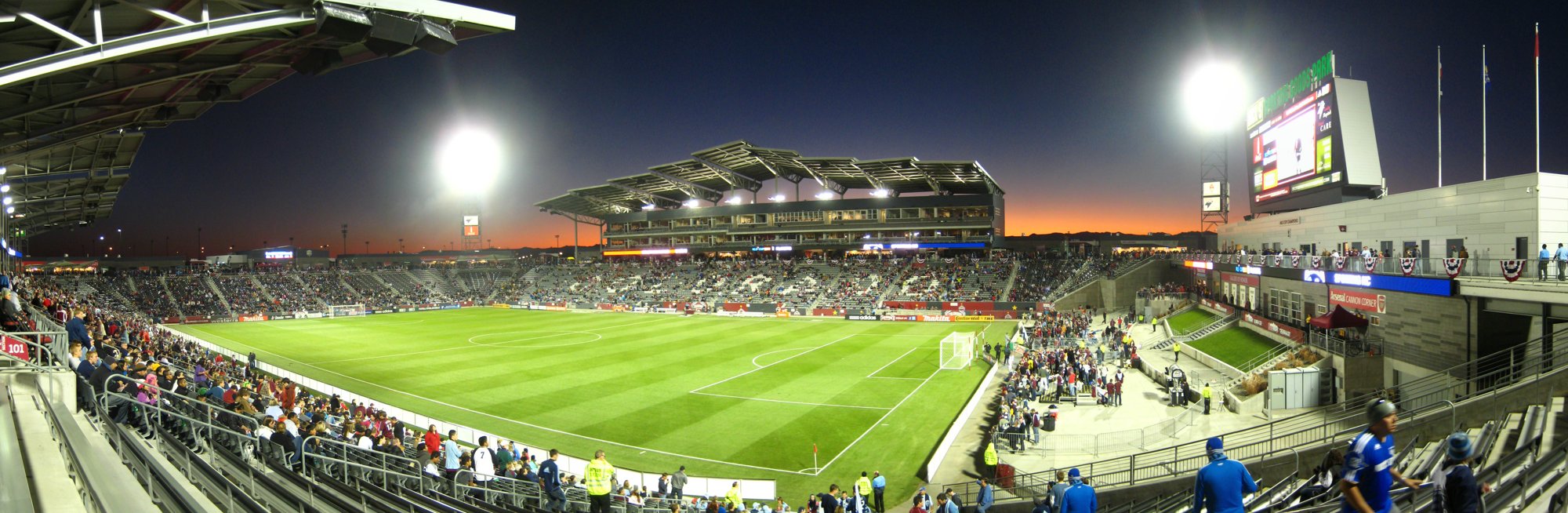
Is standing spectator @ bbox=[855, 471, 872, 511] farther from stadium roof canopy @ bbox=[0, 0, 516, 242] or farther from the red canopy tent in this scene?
the red canopy tent

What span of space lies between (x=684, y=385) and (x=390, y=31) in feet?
71.8

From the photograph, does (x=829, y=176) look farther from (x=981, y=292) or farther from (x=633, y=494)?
(x=633, y=494)

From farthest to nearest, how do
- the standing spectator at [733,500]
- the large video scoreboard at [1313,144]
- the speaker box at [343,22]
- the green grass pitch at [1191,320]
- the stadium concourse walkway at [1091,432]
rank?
the green grass pitch at [1191,320] < the large video scoreboard at [1313,144] < the stadium concourse walkway at [1091,432] < the standing spectator at [733,500] < the speaker box at [343,22]

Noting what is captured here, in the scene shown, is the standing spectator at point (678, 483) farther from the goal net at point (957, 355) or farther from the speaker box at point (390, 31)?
the goal net at point (957, 355)

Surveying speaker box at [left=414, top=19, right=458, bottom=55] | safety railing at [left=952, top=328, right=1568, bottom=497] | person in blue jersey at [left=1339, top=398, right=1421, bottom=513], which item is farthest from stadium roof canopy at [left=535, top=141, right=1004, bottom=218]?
person in blue jersey at [left=1339, top=398, right=1421, bottom=513]

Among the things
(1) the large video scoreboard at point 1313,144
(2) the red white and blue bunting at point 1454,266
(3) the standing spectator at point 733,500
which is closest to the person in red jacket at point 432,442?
(3) the standing spectator at point 733,500

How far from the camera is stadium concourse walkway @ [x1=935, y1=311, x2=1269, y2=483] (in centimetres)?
1830

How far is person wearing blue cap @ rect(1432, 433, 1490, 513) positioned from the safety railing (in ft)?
27.1

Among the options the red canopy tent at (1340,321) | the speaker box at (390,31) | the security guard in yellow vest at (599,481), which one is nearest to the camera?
the speaker box at (390,31)

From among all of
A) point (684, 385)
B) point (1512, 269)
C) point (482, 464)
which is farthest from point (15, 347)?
point (1512, 269)

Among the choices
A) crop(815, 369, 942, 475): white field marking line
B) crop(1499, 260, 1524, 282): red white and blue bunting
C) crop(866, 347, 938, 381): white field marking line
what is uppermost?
crop(1499, 260, 1524, 282): red white and blue bunting

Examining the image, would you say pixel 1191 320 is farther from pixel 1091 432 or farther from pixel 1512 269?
pixel 1512 269

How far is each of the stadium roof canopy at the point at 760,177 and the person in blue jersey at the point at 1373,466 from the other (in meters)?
61.1

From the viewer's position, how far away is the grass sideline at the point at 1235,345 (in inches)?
1062
